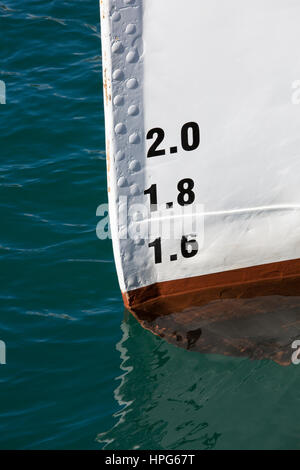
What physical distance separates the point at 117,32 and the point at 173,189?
121 centimetres

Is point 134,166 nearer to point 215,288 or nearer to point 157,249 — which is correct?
point 157,249

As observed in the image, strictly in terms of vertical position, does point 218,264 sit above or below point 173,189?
below

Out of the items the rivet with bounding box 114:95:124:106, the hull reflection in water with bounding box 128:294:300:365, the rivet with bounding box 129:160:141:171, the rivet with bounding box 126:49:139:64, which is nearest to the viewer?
the rivet with bounding box 126:49:139:64

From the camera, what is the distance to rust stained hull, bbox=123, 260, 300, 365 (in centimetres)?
568

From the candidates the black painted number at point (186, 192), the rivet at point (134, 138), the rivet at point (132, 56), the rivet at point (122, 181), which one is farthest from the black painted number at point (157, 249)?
the rivet at point (132, 56)

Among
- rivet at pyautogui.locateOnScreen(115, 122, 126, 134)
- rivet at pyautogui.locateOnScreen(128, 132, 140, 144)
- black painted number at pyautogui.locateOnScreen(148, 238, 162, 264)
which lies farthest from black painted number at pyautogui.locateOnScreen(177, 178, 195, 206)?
rivet at pyautogui.locateOnScreen(115, 122, 126, 134)

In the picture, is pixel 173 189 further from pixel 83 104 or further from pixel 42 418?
pixel 83 104

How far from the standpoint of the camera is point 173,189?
5.30 metres

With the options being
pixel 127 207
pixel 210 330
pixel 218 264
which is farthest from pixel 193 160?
pixel 210 330

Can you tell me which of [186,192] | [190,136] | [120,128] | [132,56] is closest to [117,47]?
[132,56]

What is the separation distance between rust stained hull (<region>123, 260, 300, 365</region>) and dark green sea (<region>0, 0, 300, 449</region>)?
129mm

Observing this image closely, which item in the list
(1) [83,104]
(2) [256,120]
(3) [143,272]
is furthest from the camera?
(1) [83,104]

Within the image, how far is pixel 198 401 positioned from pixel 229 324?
2.37 ft

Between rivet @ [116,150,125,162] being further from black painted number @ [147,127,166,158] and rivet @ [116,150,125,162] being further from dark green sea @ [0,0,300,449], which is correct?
dark green sea @ [0,0,300,449]
